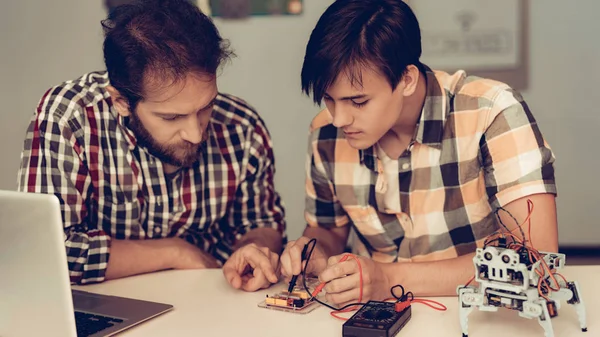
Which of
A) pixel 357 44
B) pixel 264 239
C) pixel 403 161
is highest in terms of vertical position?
pixel 357 44

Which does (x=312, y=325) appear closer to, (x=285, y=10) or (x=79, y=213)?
(x=79, y=213)

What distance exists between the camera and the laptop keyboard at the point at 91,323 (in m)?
1.27

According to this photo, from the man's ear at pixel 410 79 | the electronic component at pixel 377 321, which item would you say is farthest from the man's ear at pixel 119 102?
the electronic component at pixel 377 321

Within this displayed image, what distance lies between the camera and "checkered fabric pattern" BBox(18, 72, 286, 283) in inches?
66.3

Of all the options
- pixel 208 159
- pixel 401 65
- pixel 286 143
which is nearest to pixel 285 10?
pixel 286 143

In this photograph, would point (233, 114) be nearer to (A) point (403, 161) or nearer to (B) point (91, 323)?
(A) point (403, 161)

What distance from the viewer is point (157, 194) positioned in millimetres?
1827

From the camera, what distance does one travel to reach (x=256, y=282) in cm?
148

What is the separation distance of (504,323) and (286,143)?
2.28 metres

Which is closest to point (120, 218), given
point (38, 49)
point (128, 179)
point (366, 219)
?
point (128, 179)

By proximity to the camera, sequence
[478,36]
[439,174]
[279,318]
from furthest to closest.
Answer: [478,36] < [439,174] < [279,318]

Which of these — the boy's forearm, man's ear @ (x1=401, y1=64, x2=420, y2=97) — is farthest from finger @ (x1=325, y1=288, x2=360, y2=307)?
man's ear @ (x1=401, y1=64, x2=420, y2=97)

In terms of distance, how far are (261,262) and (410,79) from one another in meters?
0.52

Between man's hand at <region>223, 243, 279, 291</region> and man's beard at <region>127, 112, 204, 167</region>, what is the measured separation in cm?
32
